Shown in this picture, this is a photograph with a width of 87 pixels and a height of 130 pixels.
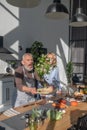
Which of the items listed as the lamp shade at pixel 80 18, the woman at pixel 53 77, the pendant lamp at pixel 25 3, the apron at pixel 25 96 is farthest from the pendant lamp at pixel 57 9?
the apron at pixel 25 96

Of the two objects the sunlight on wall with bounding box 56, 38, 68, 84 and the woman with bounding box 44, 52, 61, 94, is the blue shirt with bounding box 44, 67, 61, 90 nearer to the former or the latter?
the woman with bounding box 44, 52, 61, 94

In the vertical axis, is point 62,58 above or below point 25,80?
above

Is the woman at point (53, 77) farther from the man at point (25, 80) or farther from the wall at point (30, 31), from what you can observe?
the wall at point (30, 31)

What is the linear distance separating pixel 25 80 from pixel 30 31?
14.4ft

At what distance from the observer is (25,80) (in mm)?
3207

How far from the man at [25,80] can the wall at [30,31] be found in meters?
3.58

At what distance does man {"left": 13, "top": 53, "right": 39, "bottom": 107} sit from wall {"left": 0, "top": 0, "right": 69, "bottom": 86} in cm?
358

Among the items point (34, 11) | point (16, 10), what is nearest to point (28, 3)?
point (16, 10)

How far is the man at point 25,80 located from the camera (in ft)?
10.1

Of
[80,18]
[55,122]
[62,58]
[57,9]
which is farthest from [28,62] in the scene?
[62,58]

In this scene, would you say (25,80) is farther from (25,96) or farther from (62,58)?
(62,58)

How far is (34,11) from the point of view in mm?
7578

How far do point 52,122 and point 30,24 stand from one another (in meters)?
5.40

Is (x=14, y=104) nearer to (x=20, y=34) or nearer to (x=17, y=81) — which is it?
(x=17, y=81)
